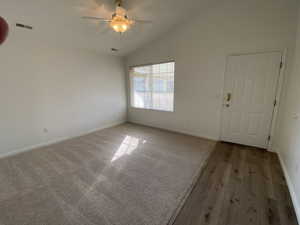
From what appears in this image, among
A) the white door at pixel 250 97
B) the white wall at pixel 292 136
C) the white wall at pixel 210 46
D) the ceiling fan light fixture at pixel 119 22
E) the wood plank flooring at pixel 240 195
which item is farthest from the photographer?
the white door at pixel 250 97

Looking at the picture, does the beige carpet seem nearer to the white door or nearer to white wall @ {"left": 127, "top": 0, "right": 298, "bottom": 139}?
the white door

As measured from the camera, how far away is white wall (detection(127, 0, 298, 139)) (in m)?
2.60

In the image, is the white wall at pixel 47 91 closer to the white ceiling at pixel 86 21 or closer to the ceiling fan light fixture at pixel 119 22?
the white ceiling at pixel 86 21

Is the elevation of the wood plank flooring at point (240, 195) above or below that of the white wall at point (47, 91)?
below

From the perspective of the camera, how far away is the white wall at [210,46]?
8.53ft

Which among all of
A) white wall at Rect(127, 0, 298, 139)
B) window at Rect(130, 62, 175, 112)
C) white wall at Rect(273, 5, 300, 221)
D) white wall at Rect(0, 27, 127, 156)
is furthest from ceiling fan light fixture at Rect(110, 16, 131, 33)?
white wall at Rect(273, 5, 300, 221)

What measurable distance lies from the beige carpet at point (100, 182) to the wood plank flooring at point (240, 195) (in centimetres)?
17

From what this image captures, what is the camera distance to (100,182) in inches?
78.7

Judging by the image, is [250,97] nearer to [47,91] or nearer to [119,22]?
[119,22]

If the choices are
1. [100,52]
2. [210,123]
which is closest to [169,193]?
[210,123]

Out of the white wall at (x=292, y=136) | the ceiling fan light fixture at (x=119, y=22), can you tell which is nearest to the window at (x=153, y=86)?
the ceiling fan light fixture at (x=119, y=22)

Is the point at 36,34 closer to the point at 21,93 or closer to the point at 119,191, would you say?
the point at 21,93

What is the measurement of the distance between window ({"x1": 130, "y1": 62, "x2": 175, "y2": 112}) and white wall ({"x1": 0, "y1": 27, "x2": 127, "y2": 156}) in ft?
2.87

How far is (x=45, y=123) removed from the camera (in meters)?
3.21
